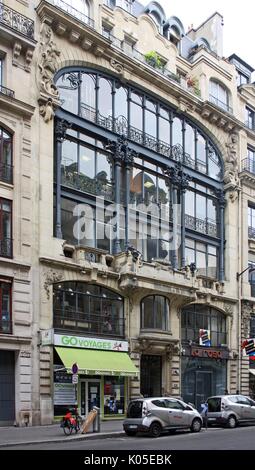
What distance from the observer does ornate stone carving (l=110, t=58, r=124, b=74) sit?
33.3 metres

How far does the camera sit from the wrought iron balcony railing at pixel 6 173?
26.6 metres

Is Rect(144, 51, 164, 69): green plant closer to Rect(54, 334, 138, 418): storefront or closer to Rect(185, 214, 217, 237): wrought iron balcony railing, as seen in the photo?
Rect(185, 214, 217, 237): wrought iron balcony railing

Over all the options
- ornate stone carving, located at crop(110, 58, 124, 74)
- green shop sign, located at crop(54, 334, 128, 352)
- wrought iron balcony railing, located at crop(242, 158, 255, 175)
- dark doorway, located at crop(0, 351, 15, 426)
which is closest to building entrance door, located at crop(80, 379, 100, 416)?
green shop sign, located at crop(54, 334, 128, 352)

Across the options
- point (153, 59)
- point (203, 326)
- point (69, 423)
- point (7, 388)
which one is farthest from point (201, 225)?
point (69, 423)

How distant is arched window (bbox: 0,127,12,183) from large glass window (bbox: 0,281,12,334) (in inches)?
193

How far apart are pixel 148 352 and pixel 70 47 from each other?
1744 cm

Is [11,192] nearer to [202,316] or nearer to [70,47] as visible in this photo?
[70,47]

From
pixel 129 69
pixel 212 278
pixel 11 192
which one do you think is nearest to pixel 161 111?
pixel 129 69

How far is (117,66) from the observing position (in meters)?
33.5

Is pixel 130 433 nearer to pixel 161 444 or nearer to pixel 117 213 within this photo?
pixel 161 444

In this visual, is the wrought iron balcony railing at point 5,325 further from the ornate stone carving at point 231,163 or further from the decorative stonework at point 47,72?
the ornate stone carving at point 231,163

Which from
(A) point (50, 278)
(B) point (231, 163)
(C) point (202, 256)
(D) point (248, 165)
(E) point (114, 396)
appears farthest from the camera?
(D) point (248, 165)

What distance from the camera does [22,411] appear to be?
2520 centimetres

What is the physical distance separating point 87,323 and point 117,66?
14.9 metres
